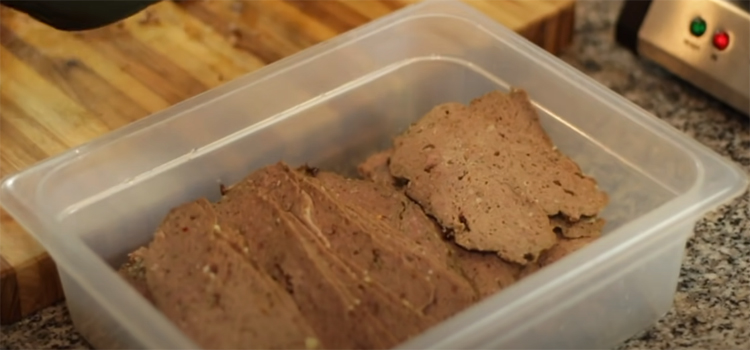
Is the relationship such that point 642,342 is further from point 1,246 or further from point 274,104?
point 1,246

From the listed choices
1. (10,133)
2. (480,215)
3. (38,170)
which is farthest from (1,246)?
(480,215)

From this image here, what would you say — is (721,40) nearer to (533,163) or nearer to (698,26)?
(698,26)

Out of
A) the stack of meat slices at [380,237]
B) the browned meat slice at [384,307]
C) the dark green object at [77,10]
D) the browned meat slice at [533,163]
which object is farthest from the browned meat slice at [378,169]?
the dark green object at [77,10]

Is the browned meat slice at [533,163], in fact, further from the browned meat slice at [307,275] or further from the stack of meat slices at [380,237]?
the browned meat slice at [307,275]

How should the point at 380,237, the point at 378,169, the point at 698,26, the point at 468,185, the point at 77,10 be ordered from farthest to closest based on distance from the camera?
the point at 698,26 → the point at 378,169 → the point at 468,185 → the point at 380,237 → the point at 77,10

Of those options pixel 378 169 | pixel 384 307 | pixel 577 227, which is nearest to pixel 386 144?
pixel 378 169

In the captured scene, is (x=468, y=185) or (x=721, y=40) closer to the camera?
(x=468, y=185)

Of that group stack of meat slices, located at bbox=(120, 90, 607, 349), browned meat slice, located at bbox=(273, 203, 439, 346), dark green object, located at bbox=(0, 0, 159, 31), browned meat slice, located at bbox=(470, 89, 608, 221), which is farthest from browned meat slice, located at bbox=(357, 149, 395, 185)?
dark green object, located at bbox=(0, 0, 159, 31)

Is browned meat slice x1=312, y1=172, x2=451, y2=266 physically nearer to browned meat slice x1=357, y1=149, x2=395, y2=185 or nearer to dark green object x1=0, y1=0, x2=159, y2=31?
browned meat slice x1=357, y1=149, x2=395, y2=185
